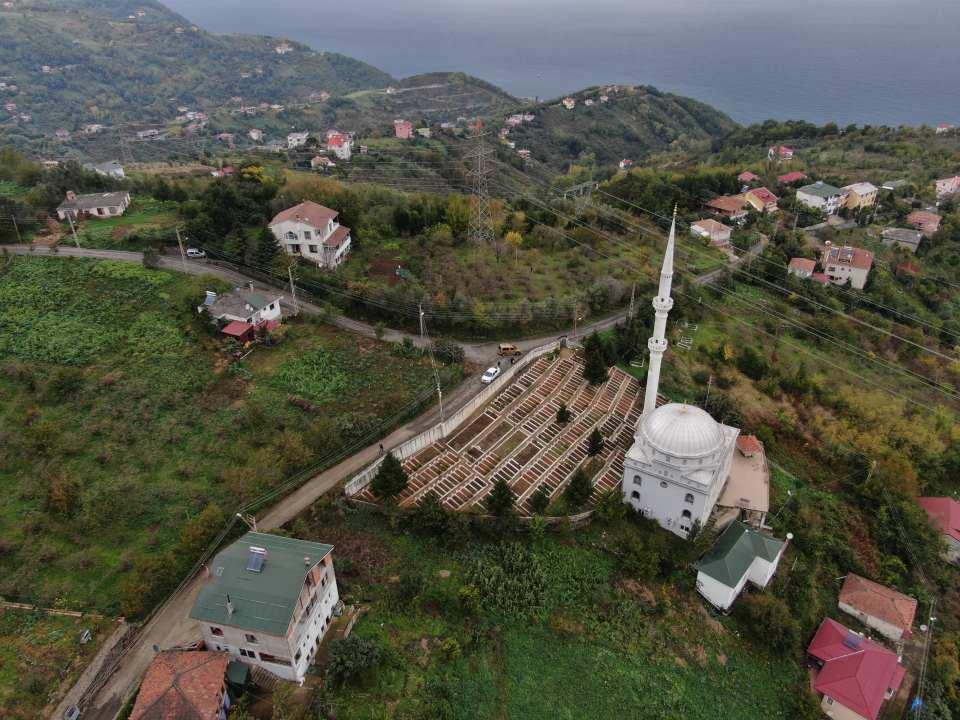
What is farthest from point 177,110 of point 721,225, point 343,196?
point 721,225

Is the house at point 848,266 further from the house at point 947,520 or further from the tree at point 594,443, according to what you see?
the tree at point 594,443

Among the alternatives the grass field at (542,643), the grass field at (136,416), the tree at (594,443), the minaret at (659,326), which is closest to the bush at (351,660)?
the grass field at (542,643)

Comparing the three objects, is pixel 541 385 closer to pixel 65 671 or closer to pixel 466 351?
pixel 466 351

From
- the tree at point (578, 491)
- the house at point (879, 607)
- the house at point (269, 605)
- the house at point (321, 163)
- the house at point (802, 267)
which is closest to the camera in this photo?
the house at point (269, 605)

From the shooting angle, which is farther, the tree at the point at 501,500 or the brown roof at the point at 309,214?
the brown roof at the point at 309,214

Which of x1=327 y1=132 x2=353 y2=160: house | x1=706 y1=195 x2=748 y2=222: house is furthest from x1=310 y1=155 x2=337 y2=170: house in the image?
x1=706 y1=195 x2=748 y2=222: house
